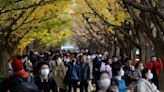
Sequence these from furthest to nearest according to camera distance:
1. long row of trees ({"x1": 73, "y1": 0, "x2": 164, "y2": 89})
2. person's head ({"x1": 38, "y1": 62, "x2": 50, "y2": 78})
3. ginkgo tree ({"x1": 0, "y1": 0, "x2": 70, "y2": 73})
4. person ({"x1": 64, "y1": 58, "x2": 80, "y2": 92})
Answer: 1. ginkgo tree ({"x1": 0, "y1": 0, "x2": 70, "y2": 73})
2. long row of trees ({"x1": 73, "y1": 0, "x2": 164, "y2": 89})
3. person ({"x1": 64, "y1": 58, "x2": 80, "y2": 92})
4. person's head ({"x1": 38, "y1": 62, "x2": 50, "y2": 78})

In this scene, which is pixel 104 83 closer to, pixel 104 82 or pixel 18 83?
pixel 104 82

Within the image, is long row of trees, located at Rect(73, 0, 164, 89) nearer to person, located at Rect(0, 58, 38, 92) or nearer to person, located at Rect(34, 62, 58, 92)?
Result: person, located at Rect(34, 62, 58, 92)

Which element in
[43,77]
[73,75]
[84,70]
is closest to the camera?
[43,77]

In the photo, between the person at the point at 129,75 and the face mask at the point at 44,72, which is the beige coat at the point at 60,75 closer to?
the person at the point at 129,75

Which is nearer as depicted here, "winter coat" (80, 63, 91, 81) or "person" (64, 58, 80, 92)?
"person" (64, 58, 80, 92)

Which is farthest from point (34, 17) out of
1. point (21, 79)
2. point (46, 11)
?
point (21, 79)

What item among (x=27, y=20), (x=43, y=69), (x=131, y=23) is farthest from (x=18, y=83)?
(x=27, y=20)

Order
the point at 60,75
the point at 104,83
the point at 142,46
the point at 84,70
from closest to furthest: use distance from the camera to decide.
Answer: the point at 104,83 < the point at 84,70 < the point at 60,75 < the point at 142,46

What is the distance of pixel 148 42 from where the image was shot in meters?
25.4

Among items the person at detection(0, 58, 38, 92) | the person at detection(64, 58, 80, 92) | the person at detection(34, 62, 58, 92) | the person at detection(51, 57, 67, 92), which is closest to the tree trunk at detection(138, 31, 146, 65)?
the person at detection(51, 57, 67, 92)

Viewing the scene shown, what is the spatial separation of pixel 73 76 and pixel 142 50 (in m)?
7.13

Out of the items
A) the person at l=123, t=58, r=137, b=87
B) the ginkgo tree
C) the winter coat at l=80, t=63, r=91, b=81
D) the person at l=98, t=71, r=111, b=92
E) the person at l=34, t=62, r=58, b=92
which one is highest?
the person at l=98, t=71, r=111, b=92

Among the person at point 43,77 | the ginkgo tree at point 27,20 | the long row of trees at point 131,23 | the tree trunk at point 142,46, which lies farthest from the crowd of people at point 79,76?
the ginkgo tree at point 27,20

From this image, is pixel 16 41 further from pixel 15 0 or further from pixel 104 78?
pixel 104 78
